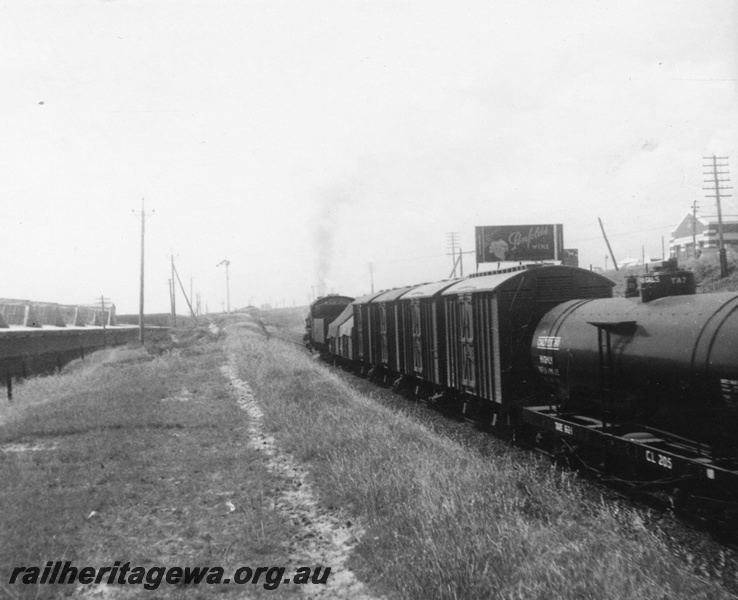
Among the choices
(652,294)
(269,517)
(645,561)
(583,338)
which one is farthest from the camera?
(583,338)

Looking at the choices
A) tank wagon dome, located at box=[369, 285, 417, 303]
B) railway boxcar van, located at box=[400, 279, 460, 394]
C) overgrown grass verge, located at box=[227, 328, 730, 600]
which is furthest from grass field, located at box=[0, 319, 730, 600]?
tank wagon dome, located at box=[369, 285, 417, 303]

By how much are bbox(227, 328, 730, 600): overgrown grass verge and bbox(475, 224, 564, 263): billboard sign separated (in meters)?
30.5

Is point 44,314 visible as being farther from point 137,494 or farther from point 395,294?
point 137,494

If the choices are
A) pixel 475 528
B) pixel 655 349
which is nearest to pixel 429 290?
pixel 655 349

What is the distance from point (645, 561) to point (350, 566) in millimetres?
2531

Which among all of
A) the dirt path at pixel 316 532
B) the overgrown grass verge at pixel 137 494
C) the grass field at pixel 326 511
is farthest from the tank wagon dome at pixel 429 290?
the dirt path at pixel 316 532

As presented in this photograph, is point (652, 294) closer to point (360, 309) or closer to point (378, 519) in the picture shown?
point (378, 519)

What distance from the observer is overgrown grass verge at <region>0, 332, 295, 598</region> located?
17.7 feet

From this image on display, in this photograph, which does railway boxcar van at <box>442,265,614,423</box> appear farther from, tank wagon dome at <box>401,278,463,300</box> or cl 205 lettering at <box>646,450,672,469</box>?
cl 205 lettering at <box>646,450,672,469</box>

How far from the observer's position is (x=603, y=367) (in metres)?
7.24

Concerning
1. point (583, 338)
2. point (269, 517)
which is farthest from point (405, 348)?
point (269, 517)

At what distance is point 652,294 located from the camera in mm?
7180

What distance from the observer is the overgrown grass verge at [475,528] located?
4.14m

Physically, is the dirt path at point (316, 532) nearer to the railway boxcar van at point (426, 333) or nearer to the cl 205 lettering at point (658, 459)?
the cl 205 lettering at point (658, 459)
